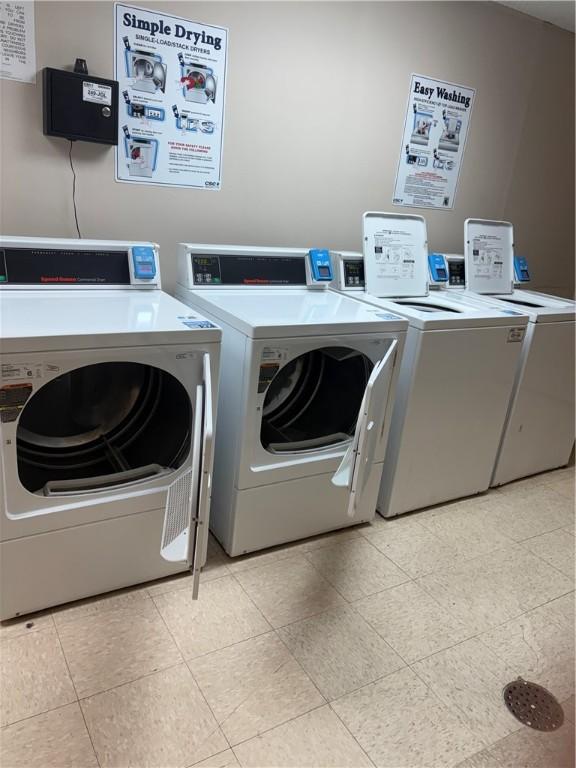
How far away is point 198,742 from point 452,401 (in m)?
1.65

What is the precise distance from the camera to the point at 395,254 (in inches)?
110

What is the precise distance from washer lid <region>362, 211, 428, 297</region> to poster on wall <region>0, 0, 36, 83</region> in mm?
1551

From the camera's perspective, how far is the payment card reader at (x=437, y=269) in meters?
3.03

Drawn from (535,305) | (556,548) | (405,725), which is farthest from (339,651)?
(535,305)

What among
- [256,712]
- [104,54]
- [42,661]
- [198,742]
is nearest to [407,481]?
[256,712]

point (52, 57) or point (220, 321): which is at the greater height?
point (52, 57)

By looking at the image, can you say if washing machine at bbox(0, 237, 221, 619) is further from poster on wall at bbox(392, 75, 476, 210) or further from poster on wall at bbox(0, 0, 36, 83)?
poster on wall at bbox(392, 75, 476, 210)

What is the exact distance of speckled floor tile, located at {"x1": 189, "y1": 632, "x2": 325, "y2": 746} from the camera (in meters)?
1.53

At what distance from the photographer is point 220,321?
6.64 ft

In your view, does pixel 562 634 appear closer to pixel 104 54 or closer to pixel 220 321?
pixel 220 321

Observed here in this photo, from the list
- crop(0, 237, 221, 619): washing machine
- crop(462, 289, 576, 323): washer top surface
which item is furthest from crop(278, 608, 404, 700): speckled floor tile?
crop(462, 289, 576, 323): washer top surface

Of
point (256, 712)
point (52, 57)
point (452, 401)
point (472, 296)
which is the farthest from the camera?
point (472, 296)

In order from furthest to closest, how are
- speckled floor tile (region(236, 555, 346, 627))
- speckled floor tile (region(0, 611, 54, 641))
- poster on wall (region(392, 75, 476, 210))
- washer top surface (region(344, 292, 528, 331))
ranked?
poster on wall (region(392, 75, 476, 210))
washer top surface (region(344, 292, 528, 331))
speckled floor tile (region(236, 555, 346, 627))
speckled floor tile (region(0, 611, 54, 641))

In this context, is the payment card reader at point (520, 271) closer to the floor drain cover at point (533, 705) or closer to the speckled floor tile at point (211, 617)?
the floor drain cover at point (533, 705)
